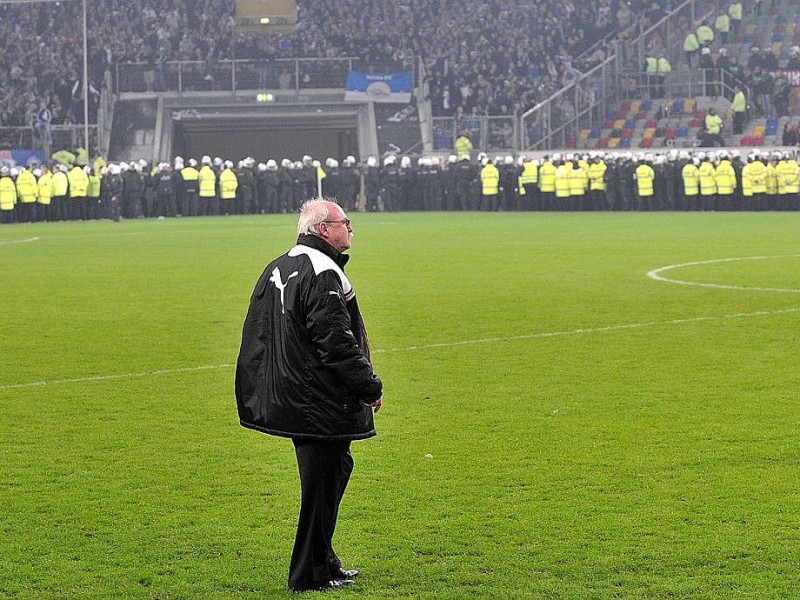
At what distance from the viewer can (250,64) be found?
51875 mm

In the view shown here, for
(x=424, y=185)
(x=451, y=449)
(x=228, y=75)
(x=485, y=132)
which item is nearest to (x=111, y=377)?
(x=451, y=449)

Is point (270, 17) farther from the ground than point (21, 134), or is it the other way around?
point (270, 17)

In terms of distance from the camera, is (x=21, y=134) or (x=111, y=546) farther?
(x=21, y=134)

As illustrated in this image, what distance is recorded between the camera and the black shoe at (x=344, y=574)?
6.30 m

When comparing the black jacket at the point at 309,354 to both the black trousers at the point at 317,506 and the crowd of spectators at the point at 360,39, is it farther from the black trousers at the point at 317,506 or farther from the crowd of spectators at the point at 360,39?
the crowd of spectators at the point at 360,39

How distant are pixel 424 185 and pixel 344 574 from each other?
133 ft

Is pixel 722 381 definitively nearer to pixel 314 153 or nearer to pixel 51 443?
pixel 51 443

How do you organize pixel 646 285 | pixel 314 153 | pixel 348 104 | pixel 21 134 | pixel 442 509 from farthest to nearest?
pixel 314 153 → pixel 348 104 → pixel 21 134 → pixel 646 285 → pixel 442 509

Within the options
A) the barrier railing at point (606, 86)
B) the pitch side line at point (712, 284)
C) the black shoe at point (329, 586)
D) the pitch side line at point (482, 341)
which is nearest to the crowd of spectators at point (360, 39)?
the barrier railing at point (606, 86)

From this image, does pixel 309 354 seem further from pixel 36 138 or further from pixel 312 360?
pixel 36 138

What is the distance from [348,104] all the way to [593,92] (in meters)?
8.62

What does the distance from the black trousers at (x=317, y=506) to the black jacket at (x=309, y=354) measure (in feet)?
0.42

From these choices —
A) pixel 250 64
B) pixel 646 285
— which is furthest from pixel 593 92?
pixel 646 285

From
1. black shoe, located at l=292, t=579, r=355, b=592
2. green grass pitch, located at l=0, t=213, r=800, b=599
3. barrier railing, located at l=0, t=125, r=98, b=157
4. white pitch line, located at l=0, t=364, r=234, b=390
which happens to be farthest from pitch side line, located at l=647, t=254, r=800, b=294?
barrier railing, located at l=0, t=125, r=98, b=157
